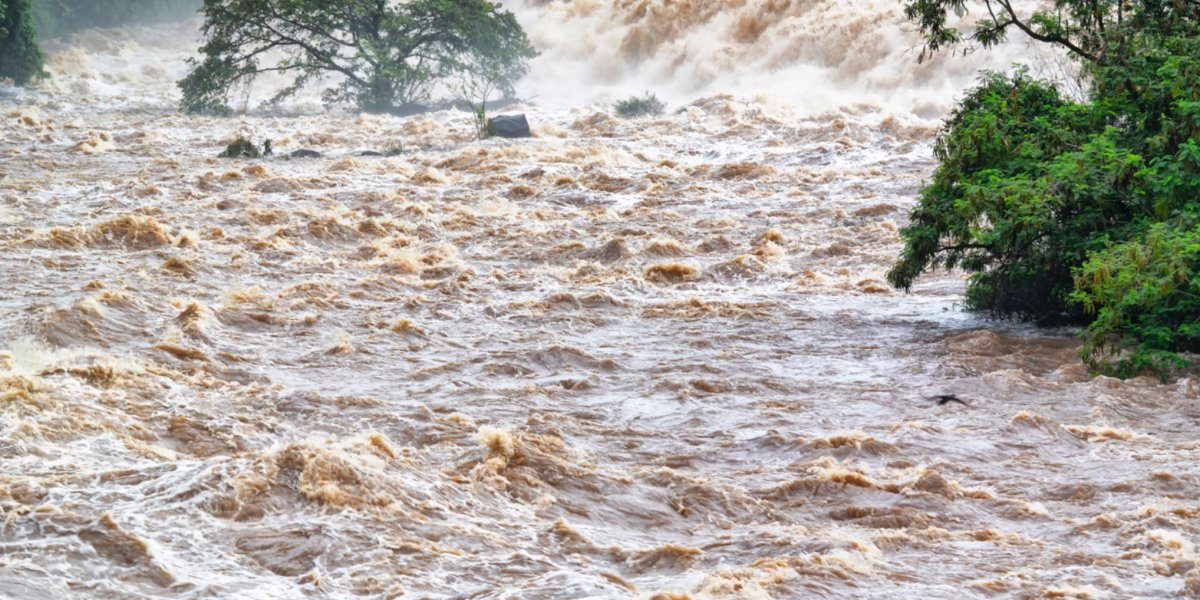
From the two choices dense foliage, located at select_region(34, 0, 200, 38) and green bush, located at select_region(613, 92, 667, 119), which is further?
dense foliage, located at select_region(34, 0, 200, 38)

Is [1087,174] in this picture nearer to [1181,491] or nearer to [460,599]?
[1181,491]

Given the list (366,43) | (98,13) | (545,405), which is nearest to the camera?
(545,405)

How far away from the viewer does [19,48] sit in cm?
3316

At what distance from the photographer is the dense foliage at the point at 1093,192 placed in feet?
28.9

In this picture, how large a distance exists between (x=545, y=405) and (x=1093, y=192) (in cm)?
409

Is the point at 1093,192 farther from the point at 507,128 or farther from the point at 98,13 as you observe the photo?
the point at 98,13

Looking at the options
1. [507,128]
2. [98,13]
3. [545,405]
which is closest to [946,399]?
[545,405]

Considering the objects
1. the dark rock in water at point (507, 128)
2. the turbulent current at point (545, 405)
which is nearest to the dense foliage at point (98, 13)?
the dark rock in water at point (507, 128)

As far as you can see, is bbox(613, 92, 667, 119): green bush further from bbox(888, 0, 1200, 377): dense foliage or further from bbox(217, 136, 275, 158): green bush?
bbox(888, 0, 1200, 377): dense foliage

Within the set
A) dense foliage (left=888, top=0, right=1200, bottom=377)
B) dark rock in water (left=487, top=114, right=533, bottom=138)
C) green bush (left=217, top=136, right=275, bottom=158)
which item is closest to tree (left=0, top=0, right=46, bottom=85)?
green bush (left=217, top=136, right=275, bottom=158)

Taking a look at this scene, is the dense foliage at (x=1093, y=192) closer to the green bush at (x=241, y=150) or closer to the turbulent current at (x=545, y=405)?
the turbulent current at (x=545, y=405)

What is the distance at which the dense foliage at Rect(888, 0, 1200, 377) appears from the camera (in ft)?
28.9

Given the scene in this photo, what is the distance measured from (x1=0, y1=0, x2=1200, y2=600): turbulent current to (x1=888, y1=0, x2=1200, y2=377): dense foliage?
39 centimetres

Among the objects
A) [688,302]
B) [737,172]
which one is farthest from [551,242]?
[737,172]
